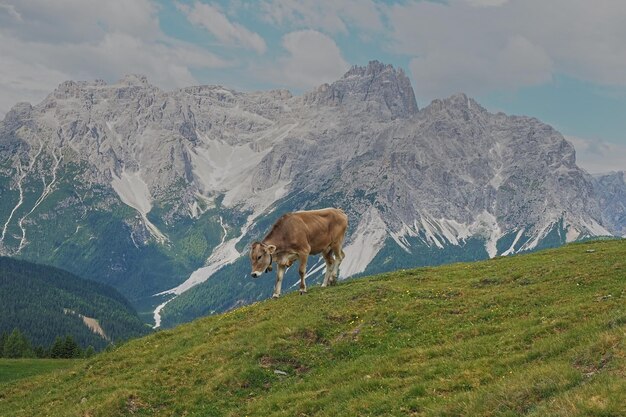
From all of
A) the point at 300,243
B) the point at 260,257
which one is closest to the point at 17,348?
the point at 300,243

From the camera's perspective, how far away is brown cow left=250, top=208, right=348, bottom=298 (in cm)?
3512

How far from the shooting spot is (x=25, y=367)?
187 feet

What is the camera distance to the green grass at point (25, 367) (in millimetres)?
51031

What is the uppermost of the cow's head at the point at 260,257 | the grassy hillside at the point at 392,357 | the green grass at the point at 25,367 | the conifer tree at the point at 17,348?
the cow's head at the point at 260,257

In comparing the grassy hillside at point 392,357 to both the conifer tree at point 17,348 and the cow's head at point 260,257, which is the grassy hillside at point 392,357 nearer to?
the cow's head at point 260,257

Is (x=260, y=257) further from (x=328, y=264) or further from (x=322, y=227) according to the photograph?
→ (x=328, y=264)

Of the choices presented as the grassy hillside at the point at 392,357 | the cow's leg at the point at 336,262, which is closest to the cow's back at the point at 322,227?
the cow's leg at the point at 336,262

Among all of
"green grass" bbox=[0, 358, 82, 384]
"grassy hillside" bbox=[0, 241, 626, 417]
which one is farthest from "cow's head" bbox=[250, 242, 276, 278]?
"green grass" bbox=[0, 358, 82, 384]

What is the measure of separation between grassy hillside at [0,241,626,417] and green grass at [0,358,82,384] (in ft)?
60.7

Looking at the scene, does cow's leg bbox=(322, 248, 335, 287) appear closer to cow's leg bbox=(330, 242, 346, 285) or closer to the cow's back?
cow's leg bbox=(330, 242, 346, 285)

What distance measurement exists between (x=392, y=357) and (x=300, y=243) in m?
14.3

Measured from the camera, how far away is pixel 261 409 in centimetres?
2152

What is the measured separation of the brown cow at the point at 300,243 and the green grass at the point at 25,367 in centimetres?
2438

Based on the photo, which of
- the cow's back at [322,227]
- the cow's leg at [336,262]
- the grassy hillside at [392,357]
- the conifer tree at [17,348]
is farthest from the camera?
the conifer tree at [17,348]
